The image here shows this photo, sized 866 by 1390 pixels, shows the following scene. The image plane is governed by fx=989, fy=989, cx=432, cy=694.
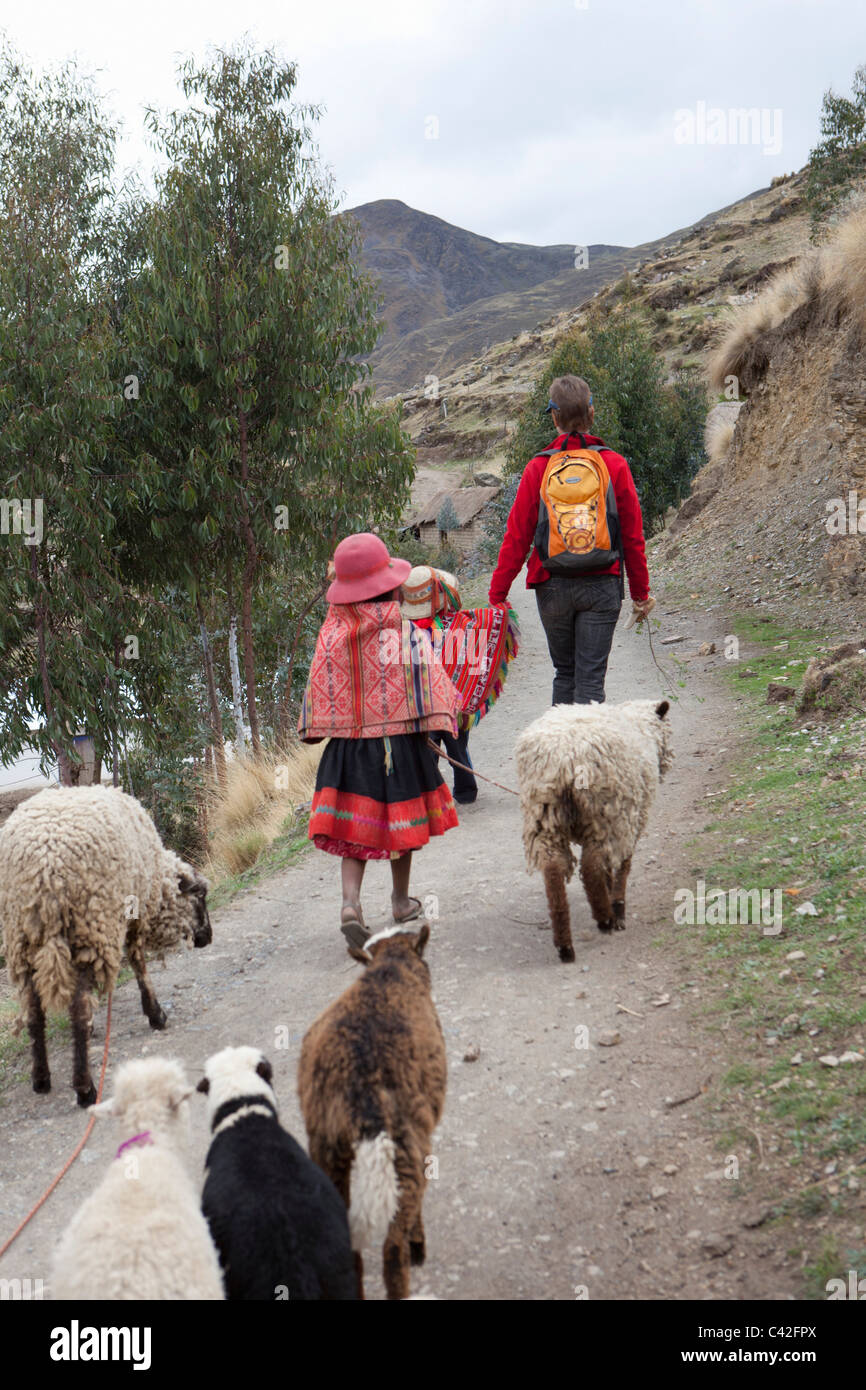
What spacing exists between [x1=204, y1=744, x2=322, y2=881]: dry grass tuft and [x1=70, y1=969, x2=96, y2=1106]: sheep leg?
14.9 feet

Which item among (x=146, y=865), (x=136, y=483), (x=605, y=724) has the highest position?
(x=136, y=483)

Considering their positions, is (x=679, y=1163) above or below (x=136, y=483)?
below

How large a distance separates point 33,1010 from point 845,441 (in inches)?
464

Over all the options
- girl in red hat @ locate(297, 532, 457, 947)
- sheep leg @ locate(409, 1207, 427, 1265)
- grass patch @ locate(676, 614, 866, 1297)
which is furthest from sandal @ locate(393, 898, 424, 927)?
sheep leg @ locate(409, 1207, 427, 1265)

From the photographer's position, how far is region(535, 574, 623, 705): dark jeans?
6.04 m

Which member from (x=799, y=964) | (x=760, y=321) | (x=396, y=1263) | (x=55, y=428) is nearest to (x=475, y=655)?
(x=799, y=964)

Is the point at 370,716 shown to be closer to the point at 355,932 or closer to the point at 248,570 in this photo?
the point at 355,932

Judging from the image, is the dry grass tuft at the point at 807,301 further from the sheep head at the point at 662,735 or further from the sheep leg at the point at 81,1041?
the sheep leg at the point at 81,1041

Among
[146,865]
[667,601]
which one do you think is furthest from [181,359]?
[146,865]

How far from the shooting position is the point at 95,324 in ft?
43.5

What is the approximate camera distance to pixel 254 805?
10.8 m

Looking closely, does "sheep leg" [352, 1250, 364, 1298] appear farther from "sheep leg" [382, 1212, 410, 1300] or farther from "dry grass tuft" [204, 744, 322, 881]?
"dry grass tuft" [204, 744, 322, 881]

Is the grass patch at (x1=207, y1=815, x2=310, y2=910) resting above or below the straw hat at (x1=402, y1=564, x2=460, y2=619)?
below

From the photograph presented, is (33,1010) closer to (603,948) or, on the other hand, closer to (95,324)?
(603,948)
